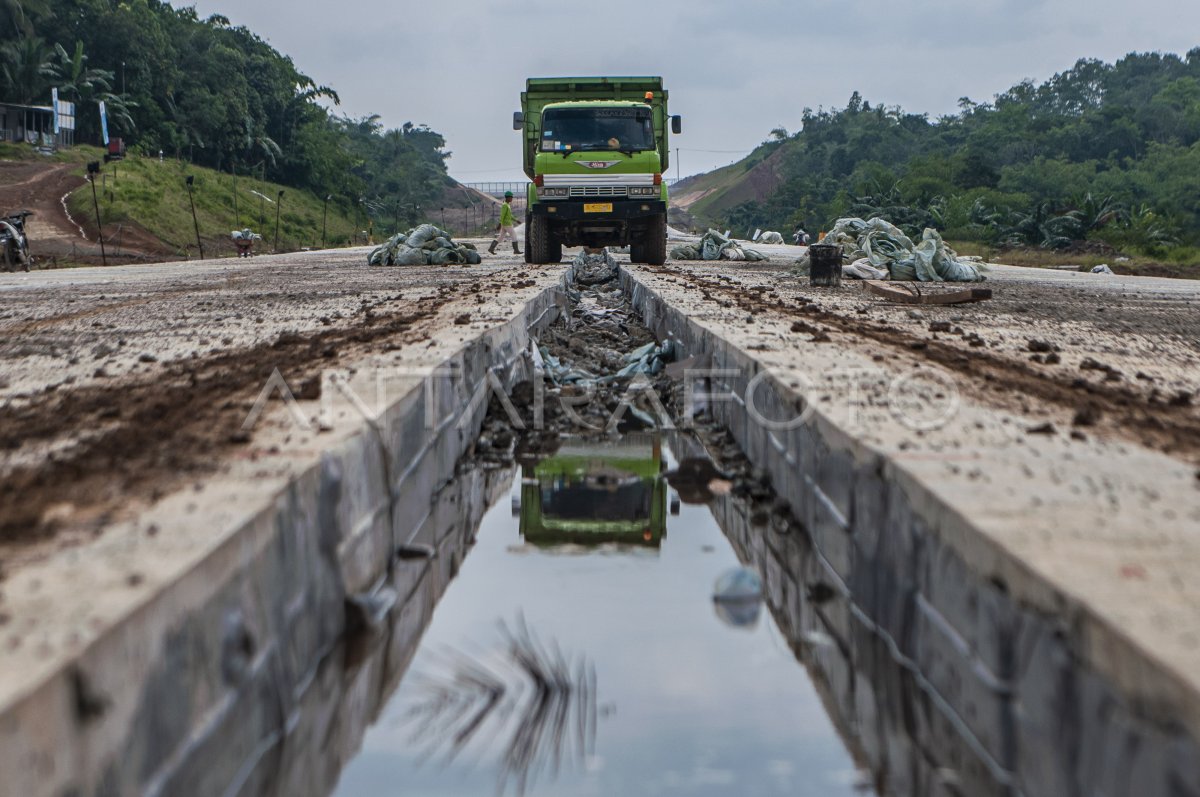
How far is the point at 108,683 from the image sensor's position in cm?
195

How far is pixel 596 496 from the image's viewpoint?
215 inches

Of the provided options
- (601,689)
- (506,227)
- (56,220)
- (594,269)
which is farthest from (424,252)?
(56,220)

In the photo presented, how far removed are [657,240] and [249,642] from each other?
17.0m

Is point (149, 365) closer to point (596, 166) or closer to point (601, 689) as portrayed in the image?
point (601, 689)

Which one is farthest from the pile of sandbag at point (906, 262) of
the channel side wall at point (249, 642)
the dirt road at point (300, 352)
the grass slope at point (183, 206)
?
the grass slope at point (183, 206)

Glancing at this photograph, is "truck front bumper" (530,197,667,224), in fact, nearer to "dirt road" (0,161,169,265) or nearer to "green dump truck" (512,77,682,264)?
"green dump truck" (512,77,682,264)

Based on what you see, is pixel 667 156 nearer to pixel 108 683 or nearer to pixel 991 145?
pixel 108 683

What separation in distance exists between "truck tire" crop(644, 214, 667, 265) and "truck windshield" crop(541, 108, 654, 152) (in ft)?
4.77

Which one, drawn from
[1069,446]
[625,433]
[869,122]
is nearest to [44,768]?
[1069,446]

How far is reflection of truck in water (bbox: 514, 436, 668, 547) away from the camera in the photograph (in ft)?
16.1

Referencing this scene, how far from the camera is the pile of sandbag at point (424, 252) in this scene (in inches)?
764

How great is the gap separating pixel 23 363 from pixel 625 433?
130 inches

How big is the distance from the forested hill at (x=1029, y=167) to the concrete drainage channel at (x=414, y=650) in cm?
2608

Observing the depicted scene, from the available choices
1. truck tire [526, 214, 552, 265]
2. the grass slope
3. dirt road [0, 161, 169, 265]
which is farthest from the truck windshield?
the grass slope
